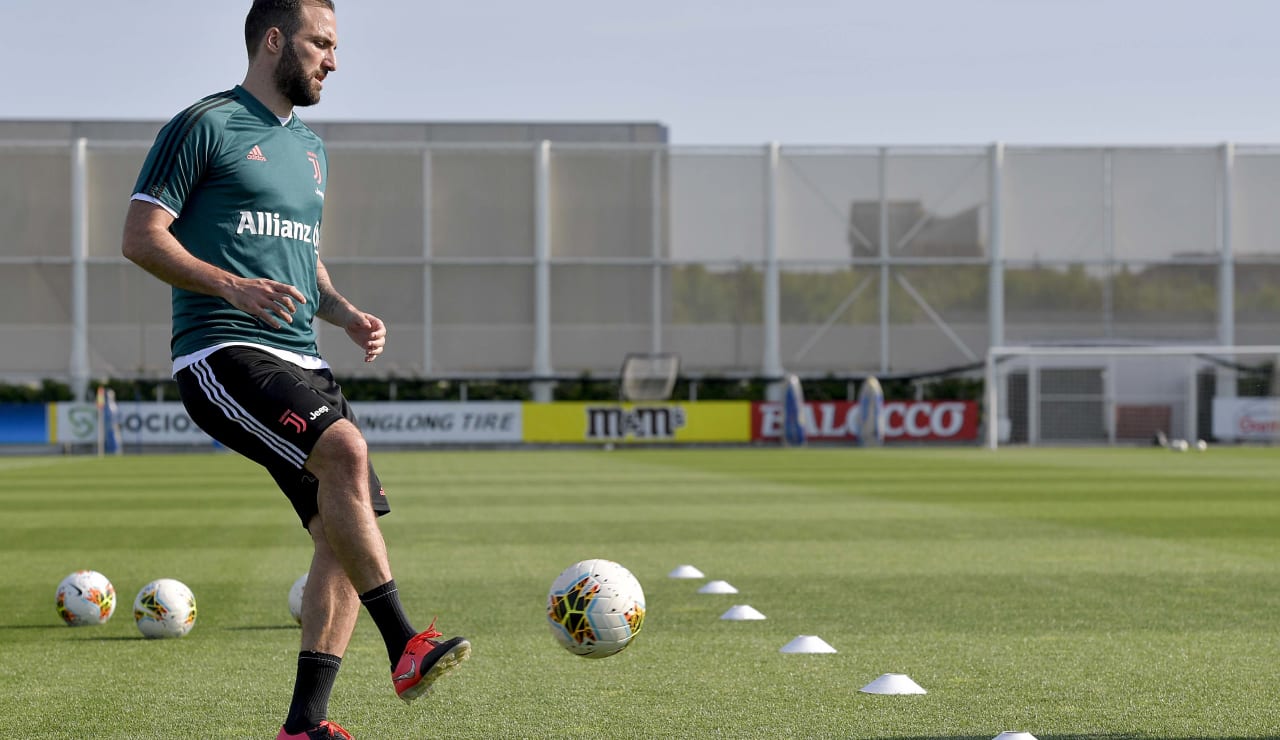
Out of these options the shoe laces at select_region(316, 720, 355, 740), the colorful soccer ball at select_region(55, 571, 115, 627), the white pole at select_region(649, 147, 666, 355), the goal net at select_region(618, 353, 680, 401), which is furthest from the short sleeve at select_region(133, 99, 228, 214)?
the white pole at select_region(649, 147, 666, 355)

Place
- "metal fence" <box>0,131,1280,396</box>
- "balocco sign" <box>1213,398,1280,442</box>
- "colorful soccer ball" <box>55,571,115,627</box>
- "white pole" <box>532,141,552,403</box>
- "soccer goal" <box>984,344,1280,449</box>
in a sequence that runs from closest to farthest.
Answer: "colorful soccer ball" <box>55,571,115,627</box> → "balocco sign" <box>1213,398,1280,442</box> → "soccer goal" <box>984,344,1280,449</box> → "white pole" <box>532,141,552,403</box> → "metal fence" <box>0,131,1280,396</box>

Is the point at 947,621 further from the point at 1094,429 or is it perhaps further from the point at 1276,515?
the point at 1094,429

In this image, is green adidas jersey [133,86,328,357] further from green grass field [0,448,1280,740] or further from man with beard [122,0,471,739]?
green grass field [0,448,1280,740]

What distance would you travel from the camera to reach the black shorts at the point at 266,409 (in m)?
4.35

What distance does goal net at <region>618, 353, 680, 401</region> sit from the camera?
134 feet

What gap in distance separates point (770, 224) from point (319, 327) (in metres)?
13.3

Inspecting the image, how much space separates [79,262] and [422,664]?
146 ft

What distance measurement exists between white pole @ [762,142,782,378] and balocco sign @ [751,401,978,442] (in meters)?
5.86

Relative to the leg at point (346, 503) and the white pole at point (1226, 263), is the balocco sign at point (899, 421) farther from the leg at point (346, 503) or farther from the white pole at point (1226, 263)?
the leg at point (346, 503)

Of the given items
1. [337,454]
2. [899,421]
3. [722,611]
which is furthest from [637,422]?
[337,454]

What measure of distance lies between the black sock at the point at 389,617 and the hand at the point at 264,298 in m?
0.77

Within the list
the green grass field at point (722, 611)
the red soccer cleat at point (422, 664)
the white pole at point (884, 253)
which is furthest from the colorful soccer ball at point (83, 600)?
the white pole at point (884, 253)

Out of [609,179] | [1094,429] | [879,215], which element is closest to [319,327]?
[609,179]

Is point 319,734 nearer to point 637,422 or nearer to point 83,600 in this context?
point 83,600
